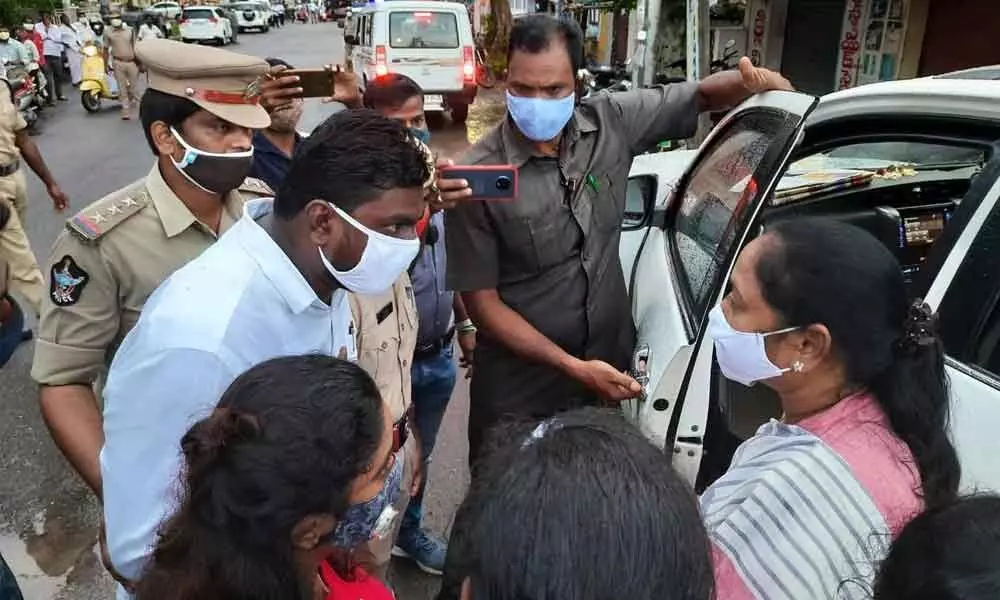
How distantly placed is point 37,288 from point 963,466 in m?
4.58

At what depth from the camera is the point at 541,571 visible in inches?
30.6

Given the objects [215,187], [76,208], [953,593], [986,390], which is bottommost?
[76,208]

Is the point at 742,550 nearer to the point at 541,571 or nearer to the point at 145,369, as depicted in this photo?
the point at 541,571

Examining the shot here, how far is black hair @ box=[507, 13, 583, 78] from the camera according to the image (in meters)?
2.26

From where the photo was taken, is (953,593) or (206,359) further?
(206,359)

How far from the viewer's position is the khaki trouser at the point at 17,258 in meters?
4.12

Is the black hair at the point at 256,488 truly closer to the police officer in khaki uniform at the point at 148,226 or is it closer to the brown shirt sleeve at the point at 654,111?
the police officer in khaki uniform at the point at 148,226

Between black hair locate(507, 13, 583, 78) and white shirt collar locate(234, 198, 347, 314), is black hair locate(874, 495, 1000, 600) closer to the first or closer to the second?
white shirt collar locate(234, 198, 347, 314)

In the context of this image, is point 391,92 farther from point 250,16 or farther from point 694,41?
point 250,16

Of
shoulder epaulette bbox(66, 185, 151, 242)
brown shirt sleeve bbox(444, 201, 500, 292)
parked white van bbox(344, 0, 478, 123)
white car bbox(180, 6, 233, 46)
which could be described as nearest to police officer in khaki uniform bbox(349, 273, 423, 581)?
brown shirt sleeve bbox(444, 201, 500, 292)

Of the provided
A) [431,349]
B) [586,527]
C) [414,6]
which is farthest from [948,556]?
[414,6]

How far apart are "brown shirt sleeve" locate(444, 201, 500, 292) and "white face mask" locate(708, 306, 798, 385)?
30.8 inches

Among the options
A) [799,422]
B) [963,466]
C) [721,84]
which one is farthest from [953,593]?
[721,84]

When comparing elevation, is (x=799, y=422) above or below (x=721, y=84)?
below
